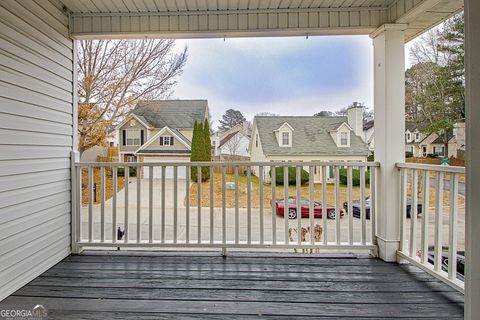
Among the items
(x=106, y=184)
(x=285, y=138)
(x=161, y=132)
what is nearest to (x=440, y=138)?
(x=285, y=138)

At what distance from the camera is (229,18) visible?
9.23ft

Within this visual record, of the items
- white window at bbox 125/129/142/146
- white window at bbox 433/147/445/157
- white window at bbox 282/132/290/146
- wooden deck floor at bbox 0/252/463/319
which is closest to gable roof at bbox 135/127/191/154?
white window at bbox 125/129/142/146

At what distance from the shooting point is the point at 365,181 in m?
2.82

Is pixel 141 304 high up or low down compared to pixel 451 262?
down

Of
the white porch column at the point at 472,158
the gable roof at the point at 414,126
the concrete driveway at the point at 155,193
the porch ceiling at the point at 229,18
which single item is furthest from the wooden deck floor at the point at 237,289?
the porch ceiling at the point at 229,18

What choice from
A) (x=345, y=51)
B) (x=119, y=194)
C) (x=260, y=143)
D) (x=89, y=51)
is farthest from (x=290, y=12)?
(x=119, y=194)

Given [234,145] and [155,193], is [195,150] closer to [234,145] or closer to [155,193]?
[234,145]

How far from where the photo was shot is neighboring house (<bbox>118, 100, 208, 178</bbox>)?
9.48 feet

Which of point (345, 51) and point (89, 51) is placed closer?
point (345, 51)

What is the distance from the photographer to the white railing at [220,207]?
2.80 meters

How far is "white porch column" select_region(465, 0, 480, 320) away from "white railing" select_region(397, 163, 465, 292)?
100 cm

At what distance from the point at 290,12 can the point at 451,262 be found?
2.46 meters

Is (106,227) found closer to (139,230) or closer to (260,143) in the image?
(139,230)

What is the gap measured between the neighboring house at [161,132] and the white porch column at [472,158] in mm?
2182
